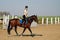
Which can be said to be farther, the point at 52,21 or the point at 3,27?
the point at 52,21

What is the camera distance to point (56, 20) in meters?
36.4

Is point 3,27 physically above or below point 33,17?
below

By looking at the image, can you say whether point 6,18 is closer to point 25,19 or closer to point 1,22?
point 1,22

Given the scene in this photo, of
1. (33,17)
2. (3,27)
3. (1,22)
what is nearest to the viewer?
(33,17)

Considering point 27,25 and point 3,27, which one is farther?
point 3,27

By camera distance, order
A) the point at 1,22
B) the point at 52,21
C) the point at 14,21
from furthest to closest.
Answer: the point at 52,21
the point at 1,22
the point at 14,21

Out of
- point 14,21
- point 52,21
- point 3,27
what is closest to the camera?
point 14,21

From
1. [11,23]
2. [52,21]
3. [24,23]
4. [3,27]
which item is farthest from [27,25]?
[52,21]

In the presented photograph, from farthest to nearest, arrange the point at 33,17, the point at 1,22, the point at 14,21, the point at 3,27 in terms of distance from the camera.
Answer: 1. the point at 1,22
2. the point at 3,27
3. the point at 14,21
4. the point at 33,17

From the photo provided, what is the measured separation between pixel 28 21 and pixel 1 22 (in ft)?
31.5

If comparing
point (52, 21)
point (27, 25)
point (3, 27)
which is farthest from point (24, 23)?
point (52, 21)

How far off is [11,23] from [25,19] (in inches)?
47.2

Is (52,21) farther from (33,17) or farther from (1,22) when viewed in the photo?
(33,17)

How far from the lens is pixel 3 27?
67.2 feet
